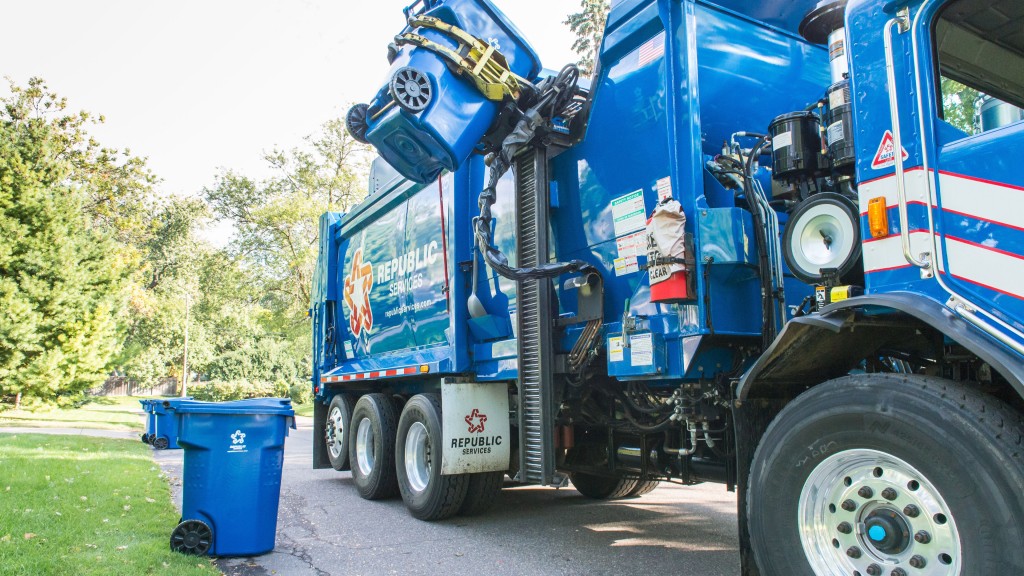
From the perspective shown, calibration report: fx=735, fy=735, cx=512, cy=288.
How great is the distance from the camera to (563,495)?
750cm

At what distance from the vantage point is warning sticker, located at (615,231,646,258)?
4219 mm

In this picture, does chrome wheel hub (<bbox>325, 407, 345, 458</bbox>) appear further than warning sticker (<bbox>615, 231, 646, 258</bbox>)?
Yes

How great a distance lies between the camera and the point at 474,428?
227 inches

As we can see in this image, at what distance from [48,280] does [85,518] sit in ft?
53.9

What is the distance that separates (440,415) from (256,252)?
26421mm

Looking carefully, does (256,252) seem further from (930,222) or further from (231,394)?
(930,222)

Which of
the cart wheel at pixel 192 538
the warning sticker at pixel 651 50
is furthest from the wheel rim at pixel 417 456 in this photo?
the warning sticker at pixel 651 50

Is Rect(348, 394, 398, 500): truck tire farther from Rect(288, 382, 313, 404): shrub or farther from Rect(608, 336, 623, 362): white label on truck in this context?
Rect(288, 382, 313, 404): shrub

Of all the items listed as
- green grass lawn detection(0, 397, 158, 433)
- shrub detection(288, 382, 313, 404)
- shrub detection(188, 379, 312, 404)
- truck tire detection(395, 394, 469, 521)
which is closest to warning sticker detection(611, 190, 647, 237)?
truck tire detection(395, 394, 469, 521)

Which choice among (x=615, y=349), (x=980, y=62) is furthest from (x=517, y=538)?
(x=980, y=62)

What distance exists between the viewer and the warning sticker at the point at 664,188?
3967 millimetres

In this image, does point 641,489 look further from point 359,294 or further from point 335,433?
point 359,294

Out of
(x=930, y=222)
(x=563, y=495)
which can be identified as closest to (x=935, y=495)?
(x=930, y=222)

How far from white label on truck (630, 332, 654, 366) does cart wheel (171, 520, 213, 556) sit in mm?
2929
